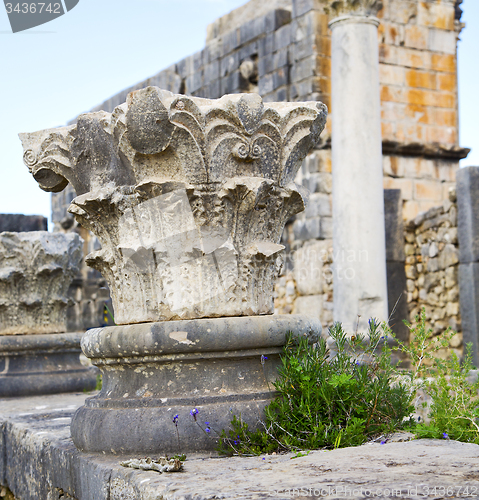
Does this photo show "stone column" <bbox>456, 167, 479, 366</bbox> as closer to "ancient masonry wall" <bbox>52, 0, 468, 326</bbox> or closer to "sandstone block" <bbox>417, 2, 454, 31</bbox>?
"ancient masonry wall" <bbox>52, 0, 468, 326</bbox>

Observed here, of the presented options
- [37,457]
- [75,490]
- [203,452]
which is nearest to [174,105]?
[203,452]

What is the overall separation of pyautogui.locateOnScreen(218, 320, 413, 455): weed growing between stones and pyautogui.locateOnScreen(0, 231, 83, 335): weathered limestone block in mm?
3765

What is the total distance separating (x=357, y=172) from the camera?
6809 millimetres

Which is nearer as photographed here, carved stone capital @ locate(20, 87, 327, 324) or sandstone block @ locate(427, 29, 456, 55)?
carved stone capital @ locate(20, 87, 327, 324)

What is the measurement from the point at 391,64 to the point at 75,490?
8703 millimetres

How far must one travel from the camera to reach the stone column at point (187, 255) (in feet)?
8.90

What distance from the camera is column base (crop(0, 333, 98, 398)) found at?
5.72 metres

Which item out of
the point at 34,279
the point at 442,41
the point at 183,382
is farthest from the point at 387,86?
the point at 183,382

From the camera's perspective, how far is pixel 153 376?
9.20 ft

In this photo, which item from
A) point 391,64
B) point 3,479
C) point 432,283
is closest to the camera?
point 3,479

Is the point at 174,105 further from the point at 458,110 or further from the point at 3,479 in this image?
the point at 458,110

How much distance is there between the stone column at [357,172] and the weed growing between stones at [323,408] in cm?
404

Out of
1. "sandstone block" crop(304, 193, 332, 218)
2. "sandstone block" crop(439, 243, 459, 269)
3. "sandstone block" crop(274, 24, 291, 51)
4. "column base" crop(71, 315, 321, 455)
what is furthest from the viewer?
"sandstone block" crop(274, 24, 291, 51)

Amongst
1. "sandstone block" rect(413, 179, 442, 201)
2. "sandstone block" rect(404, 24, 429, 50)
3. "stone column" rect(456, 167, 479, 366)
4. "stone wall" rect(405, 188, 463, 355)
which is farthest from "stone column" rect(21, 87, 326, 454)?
"sandstone block" rect(404, 24, 429, 50)
